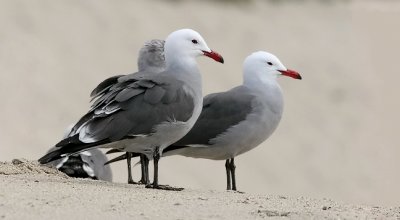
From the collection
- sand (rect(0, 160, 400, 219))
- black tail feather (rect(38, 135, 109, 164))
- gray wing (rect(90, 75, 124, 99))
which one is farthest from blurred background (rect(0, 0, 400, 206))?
sand (rect(0, 160, 400, 219))

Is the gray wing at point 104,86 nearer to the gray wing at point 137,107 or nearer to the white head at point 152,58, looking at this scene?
the gray wing at point 137,107

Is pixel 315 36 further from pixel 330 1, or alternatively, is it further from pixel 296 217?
pixel 296 217

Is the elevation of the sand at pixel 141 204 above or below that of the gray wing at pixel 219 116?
below

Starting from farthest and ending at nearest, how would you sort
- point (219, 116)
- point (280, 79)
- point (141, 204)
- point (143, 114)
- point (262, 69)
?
1. point (280, 79)
2. point (262, 69)
3. point (219, 116)
4. point (143, 114)
5. point (141, 204)

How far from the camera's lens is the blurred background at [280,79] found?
23.4 metres

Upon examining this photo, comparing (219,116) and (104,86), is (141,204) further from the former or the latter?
(219,116)

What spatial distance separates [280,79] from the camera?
30031mm

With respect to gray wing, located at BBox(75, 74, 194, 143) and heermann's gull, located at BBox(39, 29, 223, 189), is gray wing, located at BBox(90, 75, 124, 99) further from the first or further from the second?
gray wing, located at BBox(75, 74, 194, 143)

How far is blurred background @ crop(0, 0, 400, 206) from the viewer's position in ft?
76.8

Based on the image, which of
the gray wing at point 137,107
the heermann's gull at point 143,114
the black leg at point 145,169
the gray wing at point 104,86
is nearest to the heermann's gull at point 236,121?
the black leg at point 145,169

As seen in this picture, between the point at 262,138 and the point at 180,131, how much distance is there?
1564mm

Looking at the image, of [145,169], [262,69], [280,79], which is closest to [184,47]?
[145,169]

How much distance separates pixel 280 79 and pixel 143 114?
21.1m

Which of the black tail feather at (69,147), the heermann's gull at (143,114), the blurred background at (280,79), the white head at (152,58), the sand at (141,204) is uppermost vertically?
the blurred background at (280,79)
